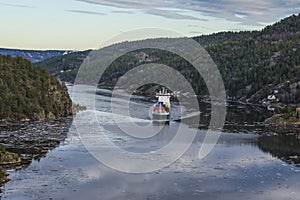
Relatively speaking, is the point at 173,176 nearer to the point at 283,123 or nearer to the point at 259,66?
the point at 283,123

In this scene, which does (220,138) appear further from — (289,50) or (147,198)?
(289,50)

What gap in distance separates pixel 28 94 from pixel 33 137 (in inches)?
868

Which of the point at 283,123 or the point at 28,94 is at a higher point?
the point at 28,94

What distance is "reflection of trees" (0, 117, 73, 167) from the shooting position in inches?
1816

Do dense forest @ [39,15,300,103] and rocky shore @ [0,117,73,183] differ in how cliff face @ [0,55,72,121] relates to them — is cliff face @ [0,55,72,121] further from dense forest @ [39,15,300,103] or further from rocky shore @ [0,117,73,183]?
dense forest @ [39,15,300,103]

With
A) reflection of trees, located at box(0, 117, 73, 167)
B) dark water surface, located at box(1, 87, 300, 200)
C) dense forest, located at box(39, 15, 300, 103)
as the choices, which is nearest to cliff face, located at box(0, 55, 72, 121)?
reflection of trees, located at box(0, 117, 73, 167)

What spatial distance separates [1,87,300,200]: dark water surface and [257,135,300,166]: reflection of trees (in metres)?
0.10

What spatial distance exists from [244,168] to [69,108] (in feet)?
145

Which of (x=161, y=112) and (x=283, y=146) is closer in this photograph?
(x=283, y=146)

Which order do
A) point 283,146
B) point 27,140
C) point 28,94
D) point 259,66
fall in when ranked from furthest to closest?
1. point 259,66
2. point 28,94
3. point 283,146
4. point 27,140

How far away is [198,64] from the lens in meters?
163

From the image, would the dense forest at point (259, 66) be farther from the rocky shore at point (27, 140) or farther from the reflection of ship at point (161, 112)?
the rocky shore at point (27, 140)

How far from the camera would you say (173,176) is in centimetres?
3859

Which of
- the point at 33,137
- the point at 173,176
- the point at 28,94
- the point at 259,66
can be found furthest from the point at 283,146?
the point at 259,66
